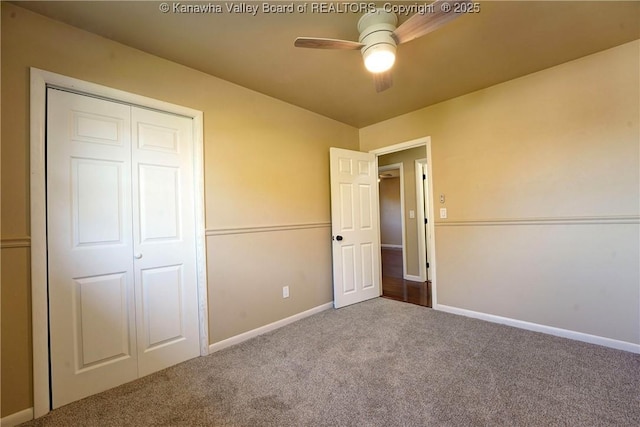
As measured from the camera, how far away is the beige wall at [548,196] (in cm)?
213

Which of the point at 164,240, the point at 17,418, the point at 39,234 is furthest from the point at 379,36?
the point at 17,418

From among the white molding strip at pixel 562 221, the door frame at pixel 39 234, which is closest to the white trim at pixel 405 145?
the white molding strip at pixel 562 221

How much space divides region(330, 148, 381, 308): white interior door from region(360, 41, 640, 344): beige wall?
0.85 meters

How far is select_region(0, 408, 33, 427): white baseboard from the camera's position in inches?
58.7

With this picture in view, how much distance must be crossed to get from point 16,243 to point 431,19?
2.60 metres

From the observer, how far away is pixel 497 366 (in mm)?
1963

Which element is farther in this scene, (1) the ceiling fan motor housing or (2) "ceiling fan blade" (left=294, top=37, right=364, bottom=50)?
(1) the ceiling fan motor housing

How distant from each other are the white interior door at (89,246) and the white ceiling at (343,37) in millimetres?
563

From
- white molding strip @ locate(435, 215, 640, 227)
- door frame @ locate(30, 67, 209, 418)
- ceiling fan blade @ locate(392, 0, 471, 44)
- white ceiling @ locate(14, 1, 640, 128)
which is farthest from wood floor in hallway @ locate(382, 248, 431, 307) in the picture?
door frame @ locate(30, 67, 209, 418)

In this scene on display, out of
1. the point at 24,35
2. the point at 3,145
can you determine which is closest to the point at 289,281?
the point at 3,145

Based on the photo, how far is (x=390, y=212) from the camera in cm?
914

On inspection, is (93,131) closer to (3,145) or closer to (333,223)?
(3,145)

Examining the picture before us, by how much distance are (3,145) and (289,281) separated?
2.32m

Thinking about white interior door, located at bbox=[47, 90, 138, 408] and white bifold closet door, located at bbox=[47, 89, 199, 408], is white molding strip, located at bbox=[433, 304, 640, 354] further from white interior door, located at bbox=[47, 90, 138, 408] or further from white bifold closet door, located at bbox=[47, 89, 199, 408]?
white interior door, located at bbox=[47, 90, 138, 408]
